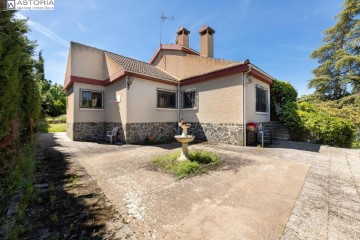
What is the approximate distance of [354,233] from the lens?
220 centimetres

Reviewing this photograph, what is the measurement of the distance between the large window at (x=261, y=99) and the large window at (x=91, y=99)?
10109mm

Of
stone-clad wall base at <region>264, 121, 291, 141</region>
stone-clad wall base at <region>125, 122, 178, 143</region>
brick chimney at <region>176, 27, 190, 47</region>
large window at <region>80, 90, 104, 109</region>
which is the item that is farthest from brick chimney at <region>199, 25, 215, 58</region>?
large window at <region>80, 90, 104, 109</region>

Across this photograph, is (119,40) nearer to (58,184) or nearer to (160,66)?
(160,66)

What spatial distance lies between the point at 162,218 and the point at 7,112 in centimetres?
404

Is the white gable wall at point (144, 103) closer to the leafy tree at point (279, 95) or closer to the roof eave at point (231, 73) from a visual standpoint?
the roof eave at point (231, 73)

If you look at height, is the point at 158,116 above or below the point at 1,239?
above

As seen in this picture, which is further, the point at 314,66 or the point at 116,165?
the point at 314,66

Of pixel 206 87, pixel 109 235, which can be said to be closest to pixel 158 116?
pixel 206 87

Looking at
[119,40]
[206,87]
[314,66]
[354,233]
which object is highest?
[314,66]

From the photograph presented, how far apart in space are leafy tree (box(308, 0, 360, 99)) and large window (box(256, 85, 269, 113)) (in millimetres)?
13131

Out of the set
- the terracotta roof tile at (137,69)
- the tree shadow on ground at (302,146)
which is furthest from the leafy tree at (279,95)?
the terracotta roof tile at (137,69)

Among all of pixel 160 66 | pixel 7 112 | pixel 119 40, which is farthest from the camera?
pixel 160 66

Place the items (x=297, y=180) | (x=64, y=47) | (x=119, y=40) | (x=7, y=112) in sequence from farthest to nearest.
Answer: (x=64, y=47) < (x=119, y=40) < (x=297, y=180) < (x=7, y=112)

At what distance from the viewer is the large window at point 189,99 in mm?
10719
